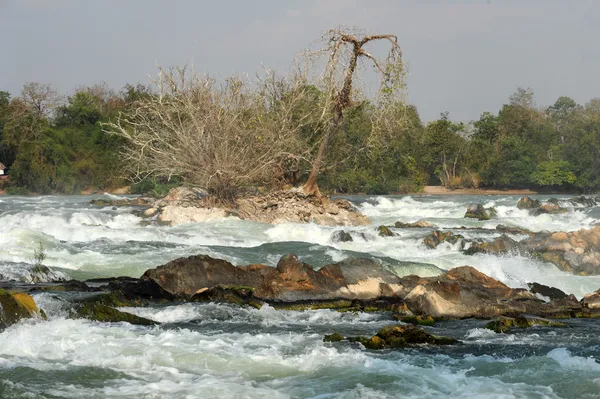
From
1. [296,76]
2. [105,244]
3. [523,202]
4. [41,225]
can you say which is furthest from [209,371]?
[523,202]

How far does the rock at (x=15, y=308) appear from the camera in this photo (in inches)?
349

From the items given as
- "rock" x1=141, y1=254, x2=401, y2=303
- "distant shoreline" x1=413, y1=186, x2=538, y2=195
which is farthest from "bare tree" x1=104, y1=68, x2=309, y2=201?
"distant shoreline" x1=413, y1=186, x2=538, y2=195

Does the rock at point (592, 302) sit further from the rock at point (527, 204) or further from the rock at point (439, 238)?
the rock at point (527, 204)

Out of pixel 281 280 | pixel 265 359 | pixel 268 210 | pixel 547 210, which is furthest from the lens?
pixel 547 210

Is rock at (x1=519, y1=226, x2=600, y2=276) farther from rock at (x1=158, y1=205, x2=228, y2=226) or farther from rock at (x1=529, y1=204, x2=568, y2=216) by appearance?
rock at (x1=529, y1=204, x2=568, y2=216)

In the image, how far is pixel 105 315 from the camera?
9.87 m

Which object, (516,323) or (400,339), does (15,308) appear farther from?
(516,323)

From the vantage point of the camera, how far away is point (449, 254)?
58.2 feet

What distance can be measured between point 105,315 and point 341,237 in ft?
33.9

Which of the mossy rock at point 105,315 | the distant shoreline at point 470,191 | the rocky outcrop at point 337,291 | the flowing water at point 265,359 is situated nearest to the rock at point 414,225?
the rocky outcrop at point 337,291

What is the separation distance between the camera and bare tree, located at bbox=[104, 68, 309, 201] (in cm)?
2342

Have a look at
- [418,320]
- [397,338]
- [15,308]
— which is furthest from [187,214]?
[397,338]

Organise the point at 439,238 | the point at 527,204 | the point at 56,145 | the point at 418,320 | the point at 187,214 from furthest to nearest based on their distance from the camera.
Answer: the point at 56,145 < the point at 527,204 < the point at 187,214 < the point at 439,238 < the point at 418,320

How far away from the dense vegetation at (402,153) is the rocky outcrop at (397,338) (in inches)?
1283
